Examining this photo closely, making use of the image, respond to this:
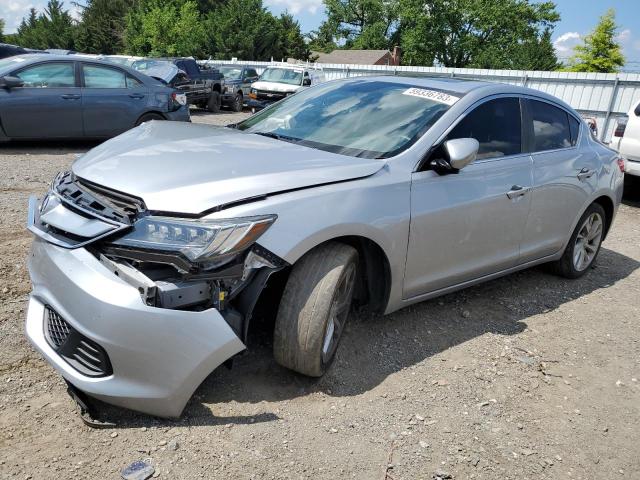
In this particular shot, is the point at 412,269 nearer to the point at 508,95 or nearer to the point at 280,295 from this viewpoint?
the point at 280,295

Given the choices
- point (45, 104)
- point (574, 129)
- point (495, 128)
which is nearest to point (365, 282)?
point (495, 128)

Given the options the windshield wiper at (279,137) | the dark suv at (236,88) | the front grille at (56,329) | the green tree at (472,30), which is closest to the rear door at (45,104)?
the windshield wiper at (279,137)

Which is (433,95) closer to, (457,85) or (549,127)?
(457,85)

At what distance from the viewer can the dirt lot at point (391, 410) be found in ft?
8.04

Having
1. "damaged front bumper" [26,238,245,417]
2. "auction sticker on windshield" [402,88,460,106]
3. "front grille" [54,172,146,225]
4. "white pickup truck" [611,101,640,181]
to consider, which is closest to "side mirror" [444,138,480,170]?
"auction sticker on windshield" [402,88,460,106]

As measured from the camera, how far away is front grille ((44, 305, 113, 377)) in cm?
244

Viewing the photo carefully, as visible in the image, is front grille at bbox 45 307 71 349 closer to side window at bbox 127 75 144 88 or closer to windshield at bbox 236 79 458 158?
windshield at bbox 236 79 458 158

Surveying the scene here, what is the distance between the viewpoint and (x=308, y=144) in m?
3.43

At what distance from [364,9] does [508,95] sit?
72.0 metres

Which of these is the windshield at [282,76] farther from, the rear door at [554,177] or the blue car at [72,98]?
the rear door at [554,177]

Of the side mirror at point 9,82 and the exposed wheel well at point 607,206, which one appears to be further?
the side mirror at point 9,82

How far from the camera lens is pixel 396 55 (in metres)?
63.1

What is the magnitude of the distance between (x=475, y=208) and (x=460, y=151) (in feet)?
1.65

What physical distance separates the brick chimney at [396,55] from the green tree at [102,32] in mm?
29017
